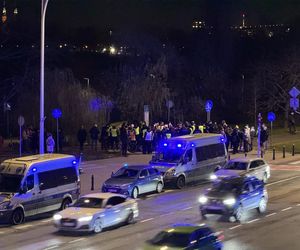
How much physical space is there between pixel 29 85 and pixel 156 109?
16.1 meters

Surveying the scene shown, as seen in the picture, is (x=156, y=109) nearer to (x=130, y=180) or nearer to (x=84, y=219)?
Result: (x=130, y=180)

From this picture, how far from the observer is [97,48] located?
106875mm

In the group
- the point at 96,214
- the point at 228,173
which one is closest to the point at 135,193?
the point at 228,173

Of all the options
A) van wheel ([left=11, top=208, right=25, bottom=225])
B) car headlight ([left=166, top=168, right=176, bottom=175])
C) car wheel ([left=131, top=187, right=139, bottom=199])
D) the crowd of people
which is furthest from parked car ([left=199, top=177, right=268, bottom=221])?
the crowd of people

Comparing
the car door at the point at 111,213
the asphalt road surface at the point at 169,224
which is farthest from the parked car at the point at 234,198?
the car door at the point at 111,213

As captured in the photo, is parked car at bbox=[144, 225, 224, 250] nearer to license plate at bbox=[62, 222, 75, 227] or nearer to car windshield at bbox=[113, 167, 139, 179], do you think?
license plate at bbox=[62, 222, 75, 227]

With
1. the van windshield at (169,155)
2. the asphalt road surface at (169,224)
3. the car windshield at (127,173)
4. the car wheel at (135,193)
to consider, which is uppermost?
the van windshield at (169,155)

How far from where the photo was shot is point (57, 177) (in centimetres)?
2269

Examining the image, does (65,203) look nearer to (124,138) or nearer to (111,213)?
(111,213)

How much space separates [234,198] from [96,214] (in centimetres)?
492

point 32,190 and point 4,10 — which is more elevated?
point 4,10

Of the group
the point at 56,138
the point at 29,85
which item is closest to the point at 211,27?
the point at 29,85

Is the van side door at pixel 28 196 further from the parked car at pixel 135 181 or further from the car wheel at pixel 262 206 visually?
the car wheel at pixel 262 206

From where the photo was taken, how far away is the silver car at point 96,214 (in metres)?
18.7
